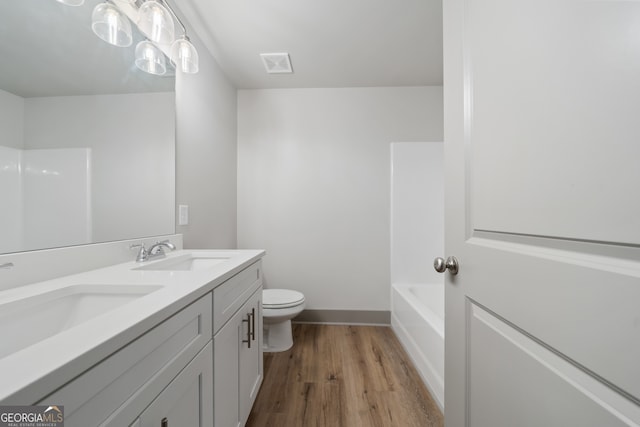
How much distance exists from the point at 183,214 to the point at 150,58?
85 centimetres

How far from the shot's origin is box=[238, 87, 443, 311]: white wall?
7.66 ft

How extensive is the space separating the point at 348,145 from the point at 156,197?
5.49 feet

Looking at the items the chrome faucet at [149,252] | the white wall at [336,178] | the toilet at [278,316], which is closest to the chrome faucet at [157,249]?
the chrome faucet at [149,252]

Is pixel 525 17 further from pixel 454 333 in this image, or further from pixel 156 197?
pixel 156 197

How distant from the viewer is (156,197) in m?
1.29

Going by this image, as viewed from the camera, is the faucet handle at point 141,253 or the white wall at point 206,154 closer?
the faucet handle at point 141,253

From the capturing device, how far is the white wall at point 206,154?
152cm

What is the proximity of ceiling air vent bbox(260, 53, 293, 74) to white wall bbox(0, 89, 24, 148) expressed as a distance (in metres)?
1.54

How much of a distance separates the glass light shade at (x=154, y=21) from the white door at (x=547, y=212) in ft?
4.17

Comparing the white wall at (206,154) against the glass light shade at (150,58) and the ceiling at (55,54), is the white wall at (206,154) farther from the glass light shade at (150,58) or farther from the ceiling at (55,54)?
the ceiling at (55,54)

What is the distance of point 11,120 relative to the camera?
725mm

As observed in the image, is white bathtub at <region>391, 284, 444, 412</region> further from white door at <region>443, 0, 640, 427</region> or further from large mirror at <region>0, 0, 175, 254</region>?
large mirror at <region>0, 0, 175, 254</region>

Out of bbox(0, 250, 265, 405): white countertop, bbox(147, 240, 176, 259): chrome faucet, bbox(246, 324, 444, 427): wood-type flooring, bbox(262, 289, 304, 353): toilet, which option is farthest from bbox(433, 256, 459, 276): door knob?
bbox(262, 289, 304, 353): toilet

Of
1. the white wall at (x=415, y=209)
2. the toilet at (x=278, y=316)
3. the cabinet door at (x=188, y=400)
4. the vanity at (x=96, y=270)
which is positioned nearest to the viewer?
the vanity at (x=96, y=270)
